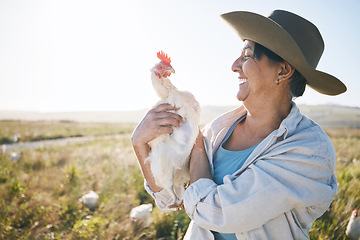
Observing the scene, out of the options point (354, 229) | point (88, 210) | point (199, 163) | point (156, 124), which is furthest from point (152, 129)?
point (88, 210)

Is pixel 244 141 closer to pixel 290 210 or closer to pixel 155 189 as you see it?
pixel 290 210

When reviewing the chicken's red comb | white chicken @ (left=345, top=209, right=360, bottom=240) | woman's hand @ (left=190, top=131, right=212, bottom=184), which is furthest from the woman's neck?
white chicken @ (left=345, top=209, right=360, bottom=240)

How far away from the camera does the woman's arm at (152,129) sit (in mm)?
1772

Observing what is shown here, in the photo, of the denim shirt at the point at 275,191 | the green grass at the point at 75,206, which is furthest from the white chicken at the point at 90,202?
the denim shirt at the point at 275,191

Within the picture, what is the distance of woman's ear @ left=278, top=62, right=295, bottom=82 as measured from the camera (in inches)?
65.4

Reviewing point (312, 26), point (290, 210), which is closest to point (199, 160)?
point (290, 210)

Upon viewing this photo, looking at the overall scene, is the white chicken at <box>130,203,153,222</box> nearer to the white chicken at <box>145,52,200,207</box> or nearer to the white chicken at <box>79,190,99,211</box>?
the white chicken at <box>79,190,99,211</box>

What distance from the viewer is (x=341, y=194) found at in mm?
4090

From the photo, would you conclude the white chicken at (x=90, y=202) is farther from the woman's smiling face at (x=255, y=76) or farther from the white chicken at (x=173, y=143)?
the woman's smiling face at (x=255, y=76)

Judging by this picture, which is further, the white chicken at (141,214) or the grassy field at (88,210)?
the white chicken at (141,214)

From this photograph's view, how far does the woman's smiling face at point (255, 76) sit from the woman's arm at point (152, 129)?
0.56 metres

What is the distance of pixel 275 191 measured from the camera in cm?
126

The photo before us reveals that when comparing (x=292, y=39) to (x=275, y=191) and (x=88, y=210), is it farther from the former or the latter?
(x=88, y=210)

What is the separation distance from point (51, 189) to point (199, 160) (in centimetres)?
545
